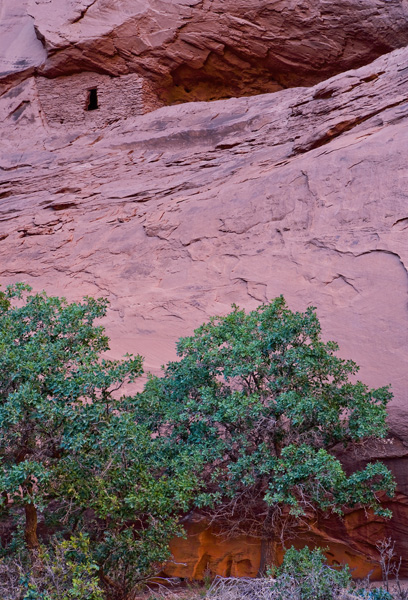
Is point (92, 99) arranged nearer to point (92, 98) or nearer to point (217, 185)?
point (92, 98)

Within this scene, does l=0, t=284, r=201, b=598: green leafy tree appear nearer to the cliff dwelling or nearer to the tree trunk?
the tree trunk

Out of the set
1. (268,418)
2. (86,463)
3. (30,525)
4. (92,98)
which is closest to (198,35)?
(92,98)

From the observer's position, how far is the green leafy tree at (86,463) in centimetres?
617

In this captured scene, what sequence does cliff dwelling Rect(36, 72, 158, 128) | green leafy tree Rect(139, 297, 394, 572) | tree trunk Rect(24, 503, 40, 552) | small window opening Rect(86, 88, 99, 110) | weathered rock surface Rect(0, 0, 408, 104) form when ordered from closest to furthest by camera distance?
green leafy tree Rect(139, 297, 394, 572) < tree trunk Rect(24, 503, 40, 552) < cliff dwelling Rect(36, 72, 158, 128) < weathered rock surface Rect(0, 0, 408, 104) < small window opening Rect(86, 88, 99, 110)

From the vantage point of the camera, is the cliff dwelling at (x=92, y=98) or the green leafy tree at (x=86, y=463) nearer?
the green leafy tree at (x=86, y=463)

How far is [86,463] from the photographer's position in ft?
20.7

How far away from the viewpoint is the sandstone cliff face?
29.6 ft

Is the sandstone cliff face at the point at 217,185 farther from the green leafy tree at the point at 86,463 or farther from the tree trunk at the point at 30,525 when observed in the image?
the tree trunk at the point at 30,525

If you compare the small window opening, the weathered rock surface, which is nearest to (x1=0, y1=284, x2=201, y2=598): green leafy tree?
the small window opening

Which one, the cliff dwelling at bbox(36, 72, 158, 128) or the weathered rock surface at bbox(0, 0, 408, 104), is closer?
the cliff dwelling at bbox(36, 72, 158, 128)

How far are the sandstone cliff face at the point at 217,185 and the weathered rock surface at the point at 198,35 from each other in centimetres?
4

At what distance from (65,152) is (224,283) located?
22.9 ft

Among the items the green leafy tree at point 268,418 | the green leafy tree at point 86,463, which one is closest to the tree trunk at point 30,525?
the green leafy tree at point 86,463

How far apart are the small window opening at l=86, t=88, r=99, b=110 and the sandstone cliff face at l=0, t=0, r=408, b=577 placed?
0.75 ft
